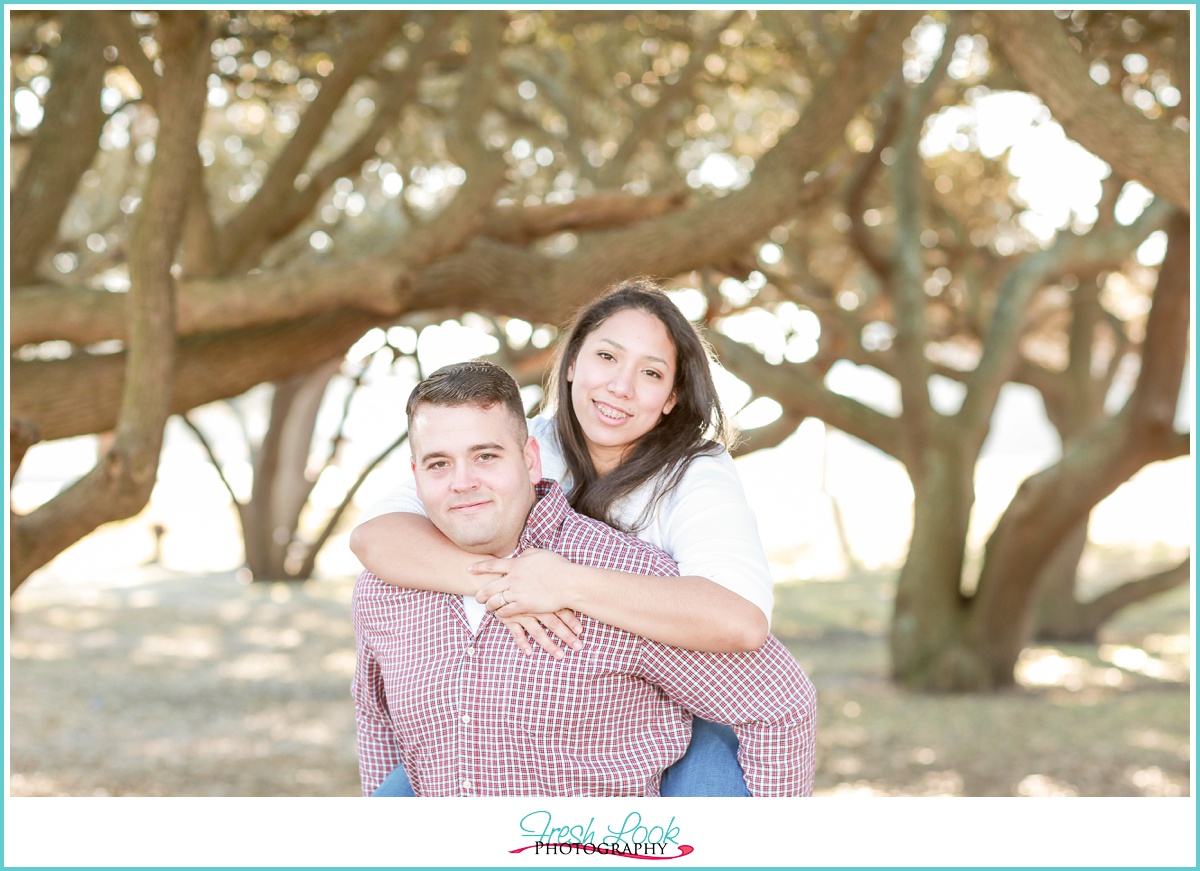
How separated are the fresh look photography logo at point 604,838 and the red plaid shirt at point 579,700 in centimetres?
9

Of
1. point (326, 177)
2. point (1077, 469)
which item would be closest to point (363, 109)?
point (326, 177)

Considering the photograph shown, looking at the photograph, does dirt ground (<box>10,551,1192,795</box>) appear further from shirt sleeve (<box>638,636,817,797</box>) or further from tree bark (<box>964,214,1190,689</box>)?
shirt sleeve (<box>638,636,817,797</box>)

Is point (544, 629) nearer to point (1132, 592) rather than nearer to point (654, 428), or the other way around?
point (654, 428)

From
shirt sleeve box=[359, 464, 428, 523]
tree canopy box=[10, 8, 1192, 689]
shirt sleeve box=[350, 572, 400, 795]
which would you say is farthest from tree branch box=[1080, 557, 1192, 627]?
shirt sleeve box=[350, 572, 400, 795]

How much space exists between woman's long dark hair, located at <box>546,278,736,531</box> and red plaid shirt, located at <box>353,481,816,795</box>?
0.66 ft

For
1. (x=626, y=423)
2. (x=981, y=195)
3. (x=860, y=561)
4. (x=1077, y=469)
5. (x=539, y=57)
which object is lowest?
(x=860, y=561)

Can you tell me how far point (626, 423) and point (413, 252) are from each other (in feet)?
6.92

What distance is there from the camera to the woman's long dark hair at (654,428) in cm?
312

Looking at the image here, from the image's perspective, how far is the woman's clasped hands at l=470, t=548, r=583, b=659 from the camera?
2705 mm

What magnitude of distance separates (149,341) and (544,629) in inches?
84.2

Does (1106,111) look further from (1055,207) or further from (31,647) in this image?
(31,647)

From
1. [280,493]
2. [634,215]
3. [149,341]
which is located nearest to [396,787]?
[149,341]

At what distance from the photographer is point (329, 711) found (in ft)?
30.6

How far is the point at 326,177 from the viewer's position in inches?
251
